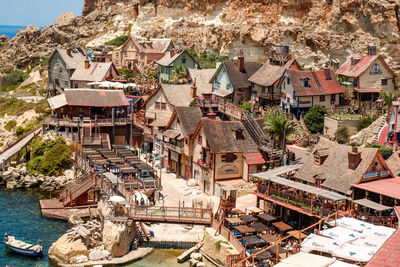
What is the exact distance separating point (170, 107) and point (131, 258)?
95.9 feet

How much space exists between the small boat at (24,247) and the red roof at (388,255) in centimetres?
2639

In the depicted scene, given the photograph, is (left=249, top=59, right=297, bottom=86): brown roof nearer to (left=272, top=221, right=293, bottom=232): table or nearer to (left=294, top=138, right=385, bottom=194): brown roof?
(left=294, top=138, right=385, bottom=194): brown roof

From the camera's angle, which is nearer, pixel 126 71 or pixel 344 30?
pixel 344 30

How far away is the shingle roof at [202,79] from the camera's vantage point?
75819mm

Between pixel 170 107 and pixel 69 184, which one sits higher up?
pixel 170 107

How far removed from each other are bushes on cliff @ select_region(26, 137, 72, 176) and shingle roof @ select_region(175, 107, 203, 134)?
52.0 feet

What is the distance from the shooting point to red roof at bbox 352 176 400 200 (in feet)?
132

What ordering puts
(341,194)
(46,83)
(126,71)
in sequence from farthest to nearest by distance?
1. (46,83)
2. (126,71)
3. (341,194)

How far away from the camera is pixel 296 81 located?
64.8 metres

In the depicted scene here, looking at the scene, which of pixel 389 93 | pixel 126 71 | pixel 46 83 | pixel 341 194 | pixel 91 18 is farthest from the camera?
pixel 91 18

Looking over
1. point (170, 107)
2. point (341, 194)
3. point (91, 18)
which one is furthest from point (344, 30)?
point (91, 18)

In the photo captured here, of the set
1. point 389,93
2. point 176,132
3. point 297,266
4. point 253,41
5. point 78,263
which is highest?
point 253,41

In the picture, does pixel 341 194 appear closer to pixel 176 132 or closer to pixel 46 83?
pixel 176 132

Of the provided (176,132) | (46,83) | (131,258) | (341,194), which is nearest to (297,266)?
(341,194)
